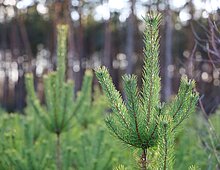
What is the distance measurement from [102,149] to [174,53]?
19910 mm

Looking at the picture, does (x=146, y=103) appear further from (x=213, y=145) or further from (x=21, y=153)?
(x=21, y=153)

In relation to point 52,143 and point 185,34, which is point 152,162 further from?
point 185,34

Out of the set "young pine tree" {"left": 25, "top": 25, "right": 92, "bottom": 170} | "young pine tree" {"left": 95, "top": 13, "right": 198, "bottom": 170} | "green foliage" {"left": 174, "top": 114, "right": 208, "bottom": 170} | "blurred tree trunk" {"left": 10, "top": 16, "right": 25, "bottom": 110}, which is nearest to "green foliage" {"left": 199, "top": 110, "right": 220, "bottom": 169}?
"green foliage" {"left": 174, "top": 114, "right": 208, "bottom": 170}

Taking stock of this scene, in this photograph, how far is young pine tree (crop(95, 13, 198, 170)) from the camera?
1.73m

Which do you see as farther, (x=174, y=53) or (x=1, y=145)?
(x=174, y=53)

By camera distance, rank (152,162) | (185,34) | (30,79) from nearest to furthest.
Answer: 1. (152,162)
2. (30,79)
3. (185,34)

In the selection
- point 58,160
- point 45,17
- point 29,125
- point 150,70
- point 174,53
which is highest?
point 45,17

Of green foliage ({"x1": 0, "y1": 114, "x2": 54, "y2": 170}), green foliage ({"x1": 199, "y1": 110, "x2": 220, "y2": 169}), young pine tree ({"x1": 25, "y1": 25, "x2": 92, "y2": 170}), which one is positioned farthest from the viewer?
young pine tree ({"x1": 25, "y1": 25, "x2": 92, "y2": 170})

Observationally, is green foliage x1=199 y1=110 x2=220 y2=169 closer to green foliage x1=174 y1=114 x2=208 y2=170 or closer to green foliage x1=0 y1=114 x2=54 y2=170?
green foliage x1=174 y1=114 x2=208 y2=170

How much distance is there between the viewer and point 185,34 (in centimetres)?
2230

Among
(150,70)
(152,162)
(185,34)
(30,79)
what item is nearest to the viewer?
(150,70)

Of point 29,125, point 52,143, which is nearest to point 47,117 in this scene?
point 29,125

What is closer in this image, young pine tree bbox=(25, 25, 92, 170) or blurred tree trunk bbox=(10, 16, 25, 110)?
young pine tree bbox=(25, 25, 92, 170)

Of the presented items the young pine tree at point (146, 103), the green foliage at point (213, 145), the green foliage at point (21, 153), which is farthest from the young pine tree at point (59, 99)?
the young pine tree at point (146, 103)
